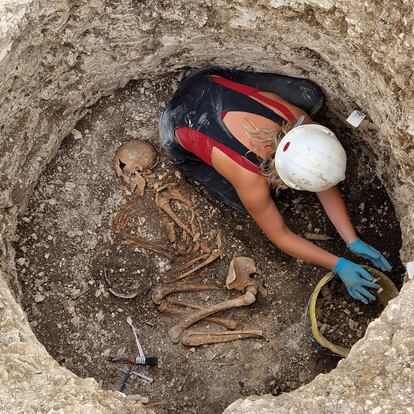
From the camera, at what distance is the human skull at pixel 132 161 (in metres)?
4.12

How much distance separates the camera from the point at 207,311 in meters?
3.97

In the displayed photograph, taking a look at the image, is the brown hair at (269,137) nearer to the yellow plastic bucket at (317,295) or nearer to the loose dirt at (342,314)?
the yellow plastic bucket at (317,295)

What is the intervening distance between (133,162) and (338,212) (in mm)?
1378

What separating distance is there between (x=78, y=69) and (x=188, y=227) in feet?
4.12

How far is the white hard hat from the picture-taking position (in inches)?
132

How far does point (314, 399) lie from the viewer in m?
2.51

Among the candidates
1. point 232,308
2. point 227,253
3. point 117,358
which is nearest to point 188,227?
point 227,253

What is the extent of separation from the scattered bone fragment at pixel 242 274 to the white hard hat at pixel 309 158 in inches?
30.2

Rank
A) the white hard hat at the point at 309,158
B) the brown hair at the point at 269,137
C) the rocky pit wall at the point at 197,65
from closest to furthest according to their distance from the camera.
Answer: the rocky pit wall at the point at 197,65 < the white hard hat at the point at 309,158 < the brown hair at the point at 269,137

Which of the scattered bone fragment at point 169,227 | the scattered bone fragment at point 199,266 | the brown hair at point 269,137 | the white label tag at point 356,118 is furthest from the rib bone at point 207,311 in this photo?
the white label tag at point 356,118

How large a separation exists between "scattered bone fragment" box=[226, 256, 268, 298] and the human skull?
857 mm

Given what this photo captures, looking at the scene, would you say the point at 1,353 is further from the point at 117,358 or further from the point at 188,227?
the point at 188,227

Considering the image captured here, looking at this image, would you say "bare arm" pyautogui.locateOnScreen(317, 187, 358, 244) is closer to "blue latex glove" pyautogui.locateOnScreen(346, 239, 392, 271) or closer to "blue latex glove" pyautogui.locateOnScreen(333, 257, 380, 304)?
"blue latex glove" pyautogui.locateOnScreen(346, 239, 392, 271)

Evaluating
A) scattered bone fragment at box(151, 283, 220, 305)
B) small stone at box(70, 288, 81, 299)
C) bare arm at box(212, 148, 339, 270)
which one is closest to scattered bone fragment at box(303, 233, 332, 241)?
bare arm at box(212, 148, 339, 270)
